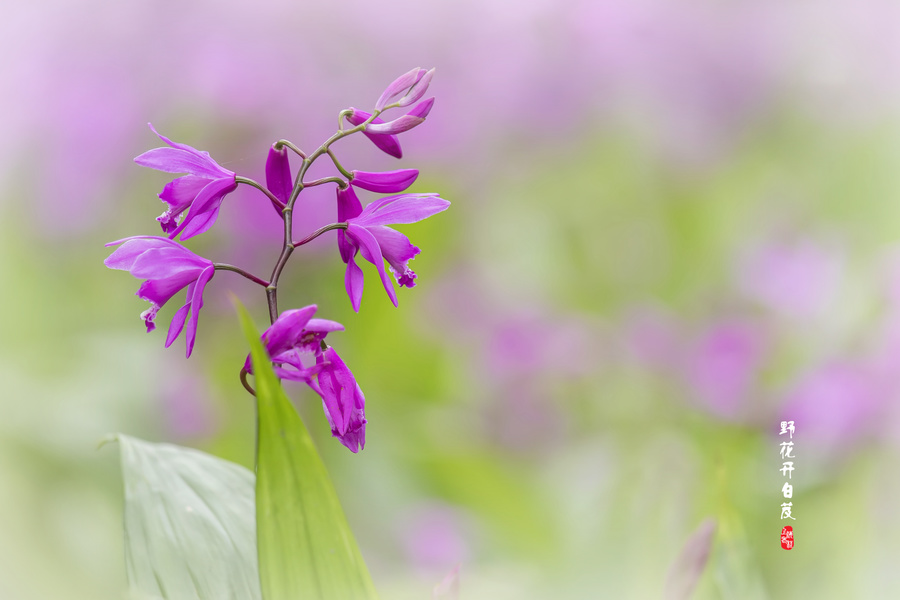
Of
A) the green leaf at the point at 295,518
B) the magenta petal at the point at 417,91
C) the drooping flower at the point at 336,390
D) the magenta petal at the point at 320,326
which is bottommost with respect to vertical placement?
the green leaf at the point at 295,518

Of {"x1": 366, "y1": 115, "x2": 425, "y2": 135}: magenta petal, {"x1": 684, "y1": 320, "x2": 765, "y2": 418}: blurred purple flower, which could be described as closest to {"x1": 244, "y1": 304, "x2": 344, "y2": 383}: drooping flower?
{"x1": 366, "y1": 115, "x2": 425, "y2": 135}: magenta petal

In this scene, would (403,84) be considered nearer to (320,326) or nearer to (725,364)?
(320,326)

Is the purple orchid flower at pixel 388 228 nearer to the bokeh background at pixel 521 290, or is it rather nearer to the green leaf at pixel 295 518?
the green leaf at pixel 295 518

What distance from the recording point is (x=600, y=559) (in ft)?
2.25

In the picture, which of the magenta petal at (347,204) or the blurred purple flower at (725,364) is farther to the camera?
the blurred purple flower at (725,364)

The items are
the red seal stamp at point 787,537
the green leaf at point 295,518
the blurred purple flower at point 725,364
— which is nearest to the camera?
the green leaf at point 295,518

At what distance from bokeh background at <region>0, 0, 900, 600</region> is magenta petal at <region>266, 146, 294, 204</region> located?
42cm

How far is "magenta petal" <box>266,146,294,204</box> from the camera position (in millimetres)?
370

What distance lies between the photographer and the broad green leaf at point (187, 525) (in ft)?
1.29

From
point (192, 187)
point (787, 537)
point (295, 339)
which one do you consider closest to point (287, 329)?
point (295, 339)

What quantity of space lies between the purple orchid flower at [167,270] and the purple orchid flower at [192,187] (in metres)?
0.02

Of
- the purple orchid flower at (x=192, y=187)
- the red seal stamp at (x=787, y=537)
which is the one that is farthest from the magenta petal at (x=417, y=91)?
the red seal stamp at (x=787, y=537)

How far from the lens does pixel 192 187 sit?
1.27 feet

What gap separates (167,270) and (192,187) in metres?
0.05
